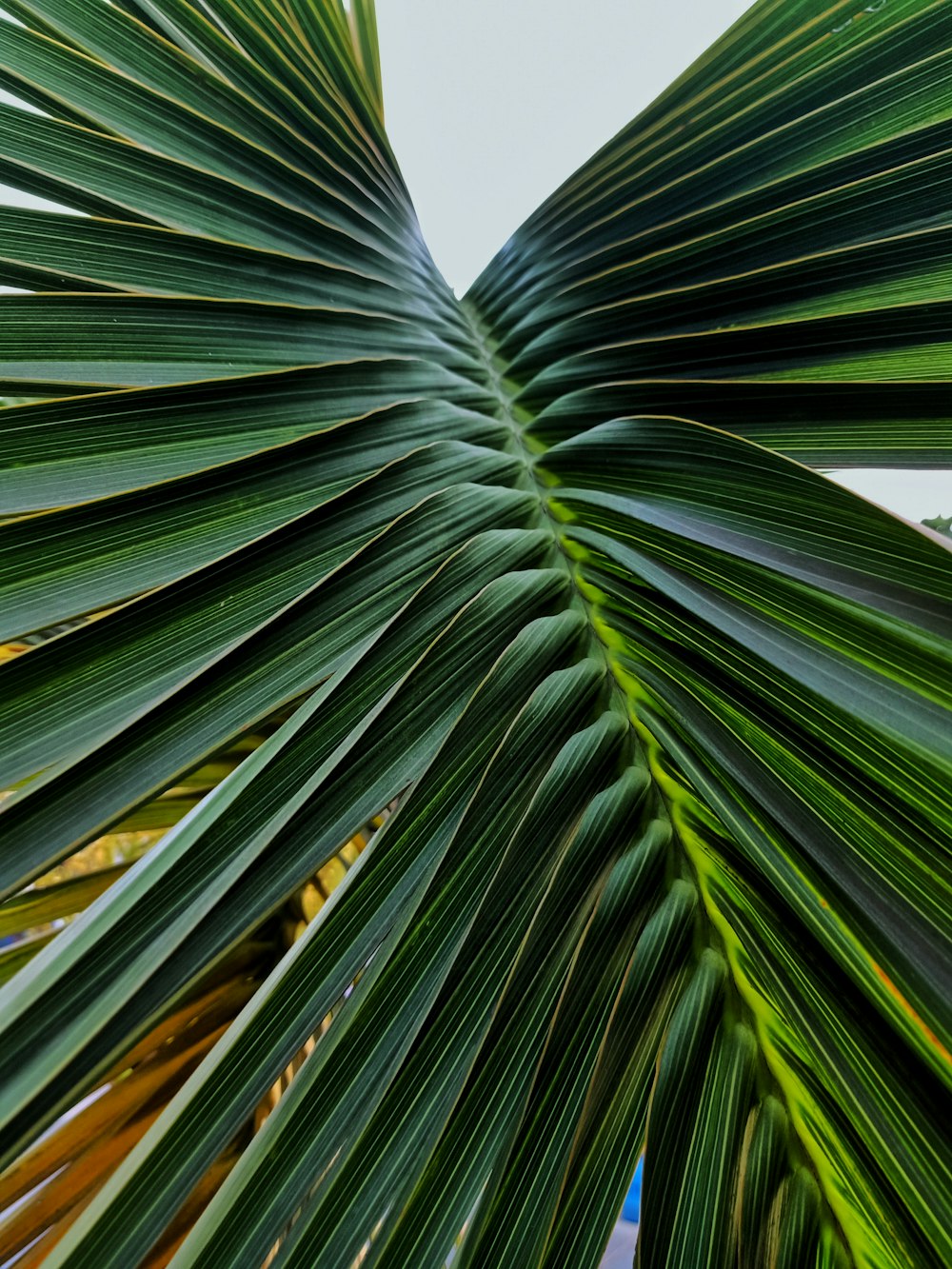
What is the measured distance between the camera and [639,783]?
34 cm

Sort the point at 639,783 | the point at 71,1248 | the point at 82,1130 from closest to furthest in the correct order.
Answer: the point at 71,1248 → the point at 639,783 → the point at 82,1130

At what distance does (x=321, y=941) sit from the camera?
0.28 meters

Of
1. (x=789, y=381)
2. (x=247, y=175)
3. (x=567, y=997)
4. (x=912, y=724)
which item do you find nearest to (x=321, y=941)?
(x=567, y=997)

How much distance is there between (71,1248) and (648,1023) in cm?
22

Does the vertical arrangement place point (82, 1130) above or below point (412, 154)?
below

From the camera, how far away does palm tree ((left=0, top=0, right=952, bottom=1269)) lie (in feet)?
0.83

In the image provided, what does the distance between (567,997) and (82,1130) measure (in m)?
0.39

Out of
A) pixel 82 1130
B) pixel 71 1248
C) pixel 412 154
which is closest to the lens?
pixel 71 1248

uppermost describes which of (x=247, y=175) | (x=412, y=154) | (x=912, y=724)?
(x=412, y=154)

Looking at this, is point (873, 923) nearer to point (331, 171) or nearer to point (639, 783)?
point (639, 783)

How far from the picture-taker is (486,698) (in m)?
0.33

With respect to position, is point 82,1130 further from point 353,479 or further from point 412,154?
point 412,154

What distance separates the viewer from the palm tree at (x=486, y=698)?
0.25 m

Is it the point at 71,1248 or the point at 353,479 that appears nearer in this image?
the point at 71,1248
